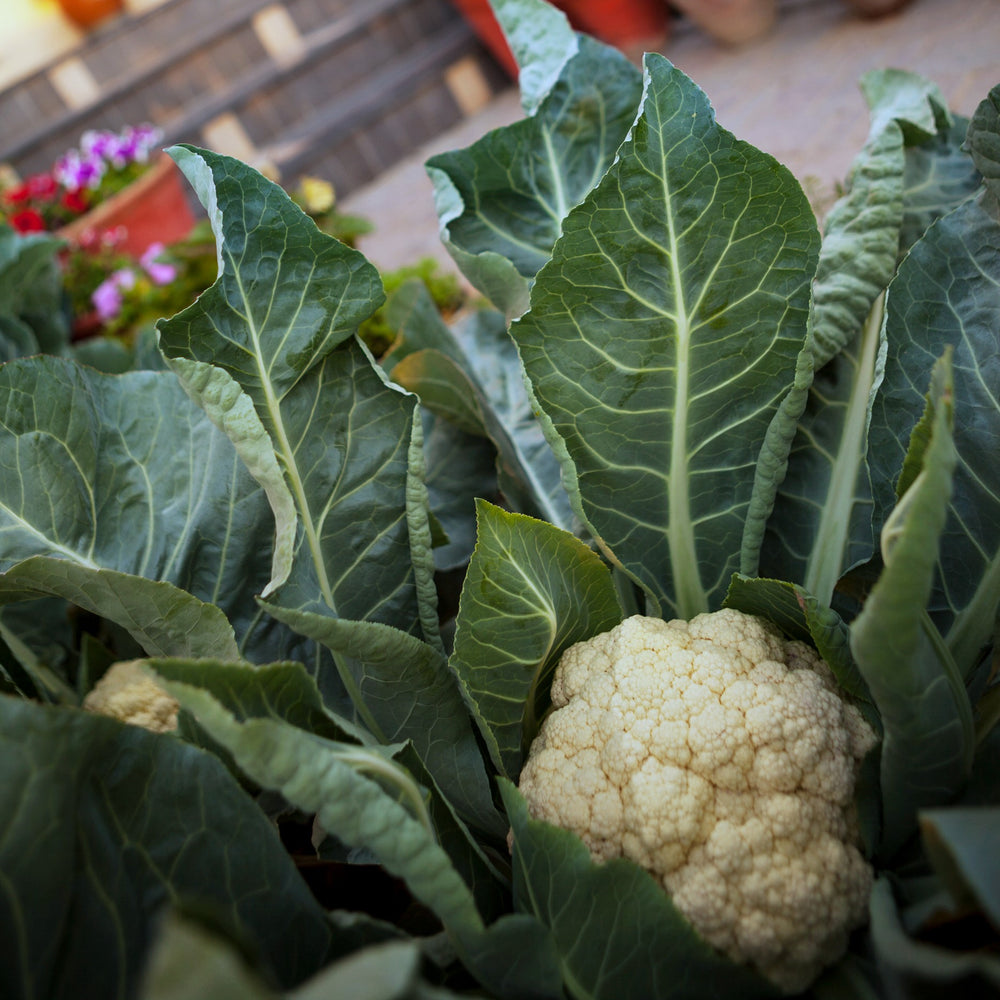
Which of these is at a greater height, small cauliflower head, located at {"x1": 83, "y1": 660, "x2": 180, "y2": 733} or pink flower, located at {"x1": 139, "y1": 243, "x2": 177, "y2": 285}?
pink flower, located at {"x1": 139, "y1": 243, "x2": 177, "y2": 285}

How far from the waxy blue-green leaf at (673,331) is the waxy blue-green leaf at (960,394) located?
0.35 feet

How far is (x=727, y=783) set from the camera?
26.9 inches

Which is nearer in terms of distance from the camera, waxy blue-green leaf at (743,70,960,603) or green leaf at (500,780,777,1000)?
green leaf at (500,780,777,1000)

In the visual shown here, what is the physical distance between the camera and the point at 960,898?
514 millimetres

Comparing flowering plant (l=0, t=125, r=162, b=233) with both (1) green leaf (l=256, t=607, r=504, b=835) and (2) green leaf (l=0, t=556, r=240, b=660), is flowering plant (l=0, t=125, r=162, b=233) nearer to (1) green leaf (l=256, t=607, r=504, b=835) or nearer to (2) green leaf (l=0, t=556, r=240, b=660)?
(2) green leaf (l=0, t=556, r=240, b=660)

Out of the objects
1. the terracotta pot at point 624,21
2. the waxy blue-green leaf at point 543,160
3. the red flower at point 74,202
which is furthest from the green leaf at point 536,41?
the terracotta pot at point 624,21

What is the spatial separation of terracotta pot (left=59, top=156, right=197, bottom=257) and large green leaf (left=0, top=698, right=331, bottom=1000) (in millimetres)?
2448

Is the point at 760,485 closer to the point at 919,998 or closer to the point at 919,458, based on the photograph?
the point at 919,458

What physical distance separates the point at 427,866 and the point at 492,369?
724 mm

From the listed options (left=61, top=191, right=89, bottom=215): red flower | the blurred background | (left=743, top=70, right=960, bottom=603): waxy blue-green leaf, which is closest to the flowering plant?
(left=61, top=191, right=89, bottom=215): red flower

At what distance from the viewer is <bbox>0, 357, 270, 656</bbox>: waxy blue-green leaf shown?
2.76 ft

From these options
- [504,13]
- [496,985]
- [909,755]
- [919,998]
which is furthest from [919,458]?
[504,13]

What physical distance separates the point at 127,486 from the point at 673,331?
567mm

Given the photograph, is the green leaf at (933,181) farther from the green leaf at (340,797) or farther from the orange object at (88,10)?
the orange object at (88,10)
